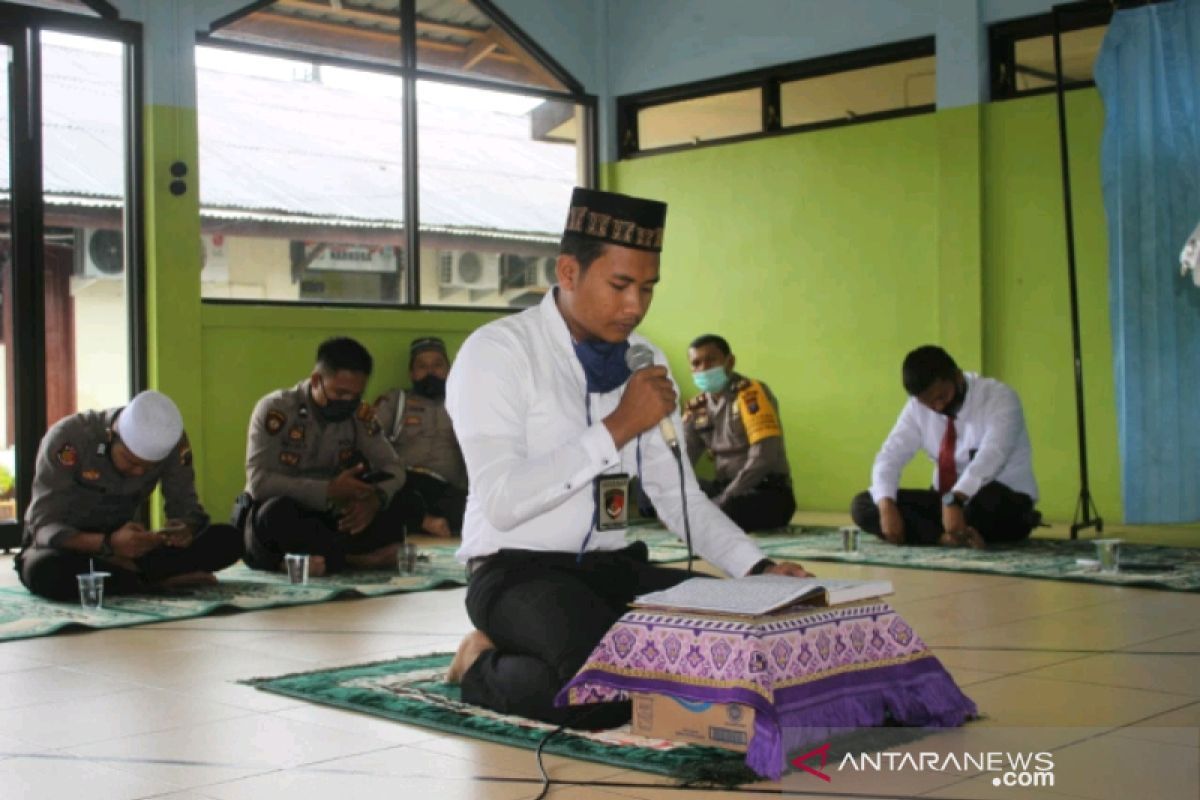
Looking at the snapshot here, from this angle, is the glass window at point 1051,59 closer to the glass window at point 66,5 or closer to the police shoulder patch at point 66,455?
the glass window at point 66,5

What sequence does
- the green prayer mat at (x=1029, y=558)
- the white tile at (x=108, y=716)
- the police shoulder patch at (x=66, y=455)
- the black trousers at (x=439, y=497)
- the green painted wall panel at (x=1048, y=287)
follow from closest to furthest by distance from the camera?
the white tile at (x=108, y=716), the police shoulder patch at (x=66, y=455), the green prayer mat at (x=1029, y=558), the green painted wall panel at (x=1048, y=287), the black trousers at (x=439, y=497)

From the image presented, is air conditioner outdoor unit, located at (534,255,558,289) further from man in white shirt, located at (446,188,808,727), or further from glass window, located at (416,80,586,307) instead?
man in white shirt, located at (446,188,808,727)

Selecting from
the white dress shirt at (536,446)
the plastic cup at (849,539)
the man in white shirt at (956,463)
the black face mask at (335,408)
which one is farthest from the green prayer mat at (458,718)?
the man in white shirt at (956,463)

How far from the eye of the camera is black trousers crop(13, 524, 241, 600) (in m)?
4.93

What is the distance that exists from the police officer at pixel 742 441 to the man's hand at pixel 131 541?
3053 mm

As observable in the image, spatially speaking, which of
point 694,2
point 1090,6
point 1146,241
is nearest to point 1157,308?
point 1146,241

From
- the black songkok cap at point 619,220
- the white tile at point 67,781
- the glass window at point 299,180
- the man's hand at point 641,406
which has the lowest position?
the white tile at point 67,781

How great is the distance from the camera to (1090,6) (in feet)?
23.2

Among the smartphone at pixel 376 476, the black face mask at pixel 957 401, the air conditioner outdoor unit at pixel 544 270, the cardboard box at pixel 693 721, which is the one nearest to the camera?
the cardboard box at pixel 693 721

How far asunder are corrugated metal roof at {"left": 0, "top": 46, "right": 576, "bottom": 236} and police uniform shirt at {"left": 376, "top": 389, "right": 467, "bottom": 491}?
1118 millimetres

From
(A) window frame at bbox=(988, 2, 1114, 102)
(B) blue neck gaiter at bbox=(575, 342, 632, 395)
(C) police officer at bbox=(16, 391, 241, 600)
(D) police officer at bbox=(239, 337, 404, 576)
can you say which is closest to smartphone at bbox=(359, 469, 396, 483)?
(D) police officer at bbox=(239, 337, 404, 576)

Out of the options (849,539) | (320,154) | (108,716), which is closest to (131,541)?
(108,716)

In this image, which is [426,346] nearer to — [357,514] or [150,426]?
[357,514]

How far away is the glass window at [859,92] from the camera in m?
7.91
